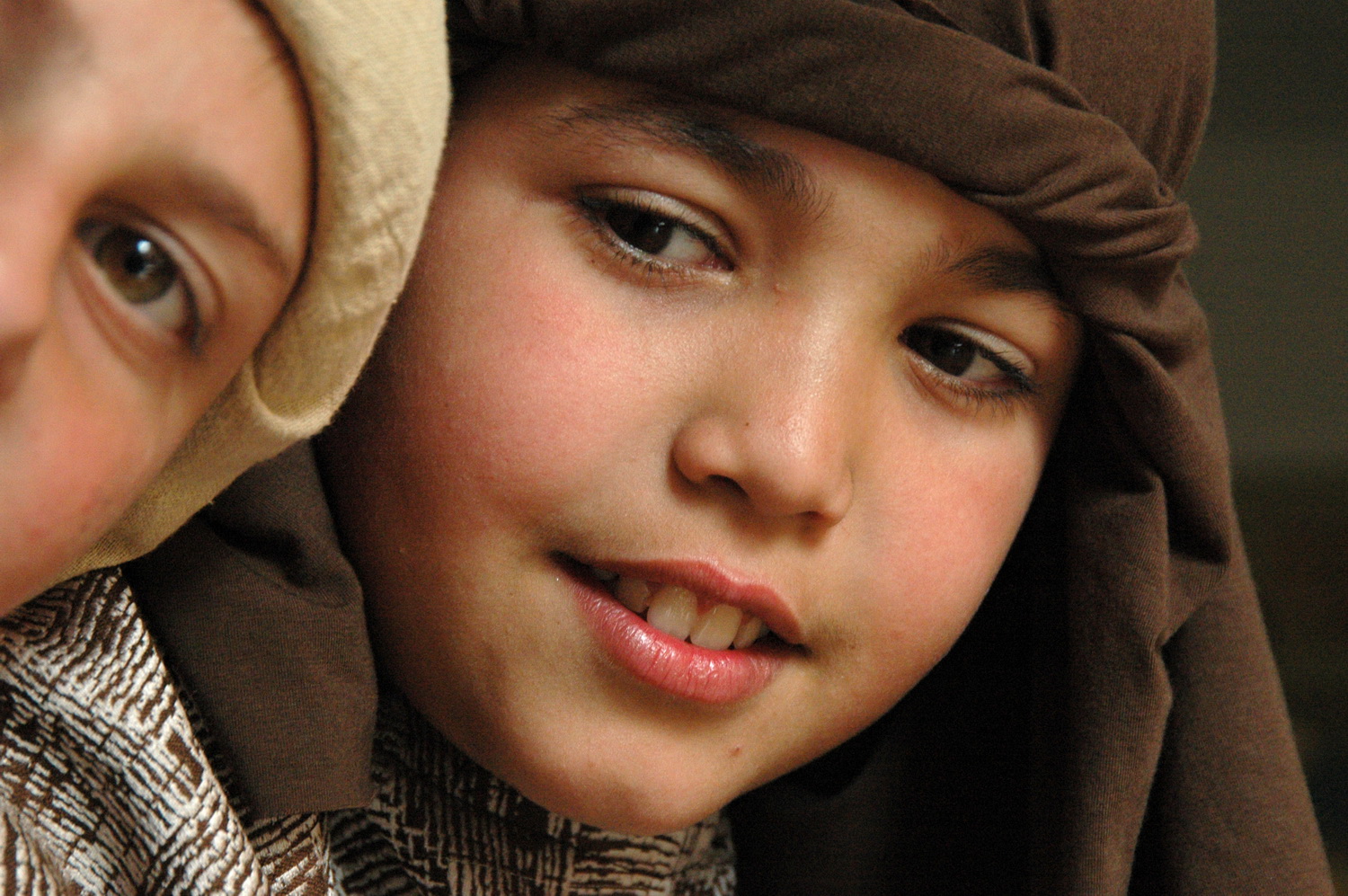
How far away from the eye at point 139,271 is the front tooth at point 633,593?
0.30m

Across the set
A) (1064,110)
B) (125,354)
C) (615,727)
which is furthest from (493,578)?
(1064,110)

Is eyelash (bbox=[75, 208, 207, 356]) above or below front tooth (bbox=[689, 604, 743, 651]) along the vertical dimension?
above

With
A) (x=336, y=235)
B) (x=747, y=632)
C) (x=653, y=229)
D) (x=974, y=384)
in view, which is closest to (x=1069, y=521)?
(x=974, y=384)

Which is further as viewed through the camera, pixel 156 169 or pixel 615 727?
pixel 615 727

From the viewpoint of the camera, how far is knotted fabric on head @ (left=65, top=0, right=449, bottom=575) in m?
0.64

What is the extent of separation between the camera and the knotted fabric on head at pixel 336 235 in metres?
0.64

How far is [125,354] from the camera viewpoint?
2.07ft

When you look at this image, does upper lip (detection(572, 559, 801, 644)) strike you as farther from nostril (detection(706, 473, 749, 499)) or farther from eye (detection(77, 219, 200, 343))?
eye (detection(77, 219, 200, 343))

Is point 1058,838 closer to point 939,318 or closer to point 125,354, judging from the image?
point 939,318

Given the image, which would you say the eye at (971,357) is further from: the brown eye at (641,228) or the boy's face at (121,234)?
the boy's face at (121,234)

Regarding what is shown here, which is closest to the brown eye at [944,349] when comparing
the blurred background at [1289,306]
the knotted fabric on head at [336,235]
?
the knotted fabric on head at [336,235]

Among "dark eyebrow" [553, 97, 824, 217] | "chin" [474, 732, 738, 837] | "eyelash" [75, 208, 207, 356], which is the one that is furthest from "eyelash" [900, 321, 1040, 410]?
"eyelash" [75, 208, 207, 356]

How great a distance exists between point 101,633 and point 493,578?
0.68 feet

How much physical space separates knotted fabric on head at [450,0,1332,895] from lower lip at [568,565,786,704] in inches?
10.7
